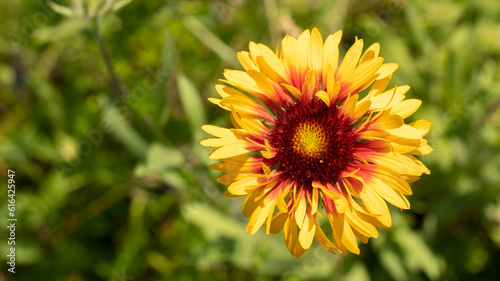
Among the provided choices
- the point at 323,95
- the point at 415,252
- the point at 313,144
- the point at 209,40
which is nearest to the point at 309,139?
the point at 313,144

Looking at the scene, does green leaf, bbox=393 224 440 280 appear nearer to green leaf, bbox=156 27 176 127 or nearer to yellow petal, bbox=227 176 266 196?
yellow petal, bbox=227 176 266 196

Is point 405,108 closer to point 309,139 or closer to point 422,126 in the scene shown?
point 422,126

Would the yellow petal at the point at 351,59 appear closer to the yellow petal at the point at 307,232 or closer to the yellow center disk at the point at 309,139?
the yellow center disk at the point at 309,139

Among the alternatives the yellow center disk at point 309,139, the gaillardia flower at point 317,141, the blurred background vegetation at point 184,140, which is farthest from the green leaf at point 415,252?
the yellow center disk at point 309,139

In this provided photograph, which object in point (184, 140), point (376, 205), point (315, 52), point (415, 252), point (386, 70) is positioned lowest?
point (415, 252)

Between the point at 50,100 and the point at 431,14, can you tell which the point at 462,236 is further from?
the point at 50,100
